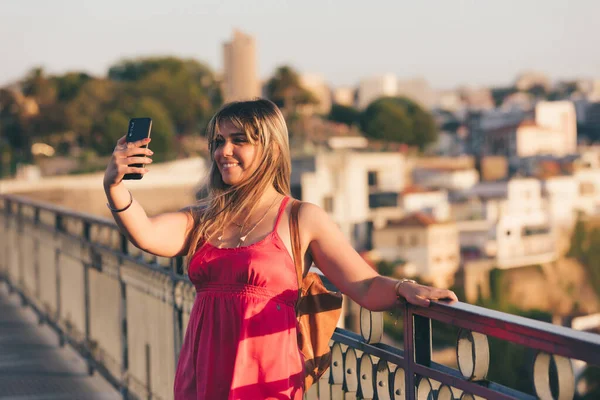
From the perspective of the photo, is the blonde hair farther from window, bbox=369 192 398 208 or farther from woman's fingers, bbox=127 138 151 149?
window, bbox=369 192 398 208

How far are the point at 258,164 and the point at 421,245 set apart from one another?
56.3 metres

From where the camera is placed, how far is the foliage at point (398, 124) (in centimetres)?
8812

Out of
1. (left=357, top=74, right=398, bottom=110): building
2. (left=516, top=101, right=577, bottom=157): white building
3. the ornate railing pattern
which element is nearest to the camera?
the ornate railing pattern

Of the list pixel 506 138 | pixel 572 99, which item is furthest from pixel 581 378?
pixel 572 99

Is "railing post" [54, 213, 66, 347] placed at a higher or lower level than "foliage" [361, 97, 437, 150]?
lower

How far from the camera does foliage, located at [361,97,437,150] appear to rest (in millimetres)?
88125

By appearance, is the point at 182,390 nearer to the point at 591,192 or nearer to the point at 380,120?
the point at 591,192

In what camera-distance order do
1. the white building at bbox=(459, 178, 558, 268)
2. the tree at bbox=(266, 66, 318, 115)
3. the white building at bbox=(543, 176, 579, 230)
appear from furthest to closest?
the tree at bbox=(266, 66, 318, 115), the white building at bbox=(543, 176, 579, 230), the white building at bbox=(459, 178, 558, 268)

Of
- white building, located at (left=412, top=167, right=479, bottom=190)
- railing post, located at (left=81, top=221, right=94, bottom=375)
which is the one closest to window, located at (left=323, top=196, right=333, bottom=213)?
white building, located at (left=412, top=167, right=479, bottom=190)

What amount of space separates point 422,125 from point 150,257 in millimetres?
89356

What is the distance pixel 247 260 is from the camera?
2268 millimetres

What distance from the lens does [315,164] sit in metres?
61.6

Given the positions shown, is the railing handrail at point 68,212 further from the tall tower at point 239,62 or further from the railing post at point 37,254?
the tall tower at point 239,62

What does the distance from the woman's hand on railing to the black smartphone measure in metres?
0.73
